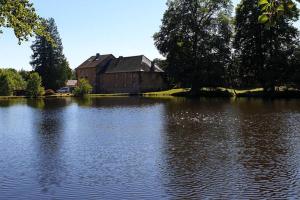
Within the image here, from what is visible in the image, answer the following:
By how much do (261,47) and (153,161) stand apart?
175 ft

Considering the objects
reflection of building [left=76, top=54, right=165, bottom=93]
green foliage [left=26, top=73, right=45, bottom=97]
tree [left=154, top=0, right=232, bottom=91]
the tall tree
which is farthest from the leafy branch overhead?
reflection of building [left=76, top=54, right=165, bottom=93]

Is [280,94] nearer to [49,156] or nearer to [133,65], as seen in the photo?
[133,65]

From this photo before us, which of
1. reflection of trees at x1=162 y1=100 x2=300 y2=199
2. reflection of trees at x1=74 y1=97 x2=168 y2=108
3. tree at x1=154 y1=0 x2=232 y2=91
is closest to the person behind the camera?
reflection of trees at x1=162 y1=100 x2=300 y2=199

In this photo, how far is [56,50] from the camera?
105 meters

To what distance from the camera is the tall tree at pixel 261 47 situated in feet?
213

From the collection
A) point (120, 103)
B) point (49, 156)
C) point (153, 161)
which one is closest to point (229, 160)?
point (153, 161)

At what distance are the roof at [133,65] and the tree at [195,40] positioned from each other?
74.9ft

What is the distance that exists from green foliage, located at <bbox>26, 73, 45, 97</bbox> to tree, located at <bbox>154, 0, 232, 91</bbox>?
28.2 m

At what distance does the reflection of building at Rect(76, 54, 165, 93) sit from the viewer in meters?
98.6

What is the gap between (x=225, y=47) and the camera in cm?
7306

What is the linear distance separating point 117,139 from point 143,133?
2877 millimetres

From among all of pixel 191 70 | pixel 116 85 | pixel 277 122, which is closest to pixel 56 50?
pixel 116 85

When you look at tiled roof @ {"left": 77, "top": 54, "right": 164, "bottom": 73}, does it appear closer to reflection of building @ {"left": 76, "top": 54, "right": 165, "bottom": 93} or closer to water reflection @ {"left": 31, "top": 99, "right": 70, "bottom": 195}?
reflection of building @ {"left": 76, "top": 54, "right": 165, "bottom": 93}

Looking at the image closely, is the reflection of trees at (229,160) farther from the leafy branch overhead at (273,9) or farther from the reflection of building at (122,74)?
the reflection of building at (122,74)
